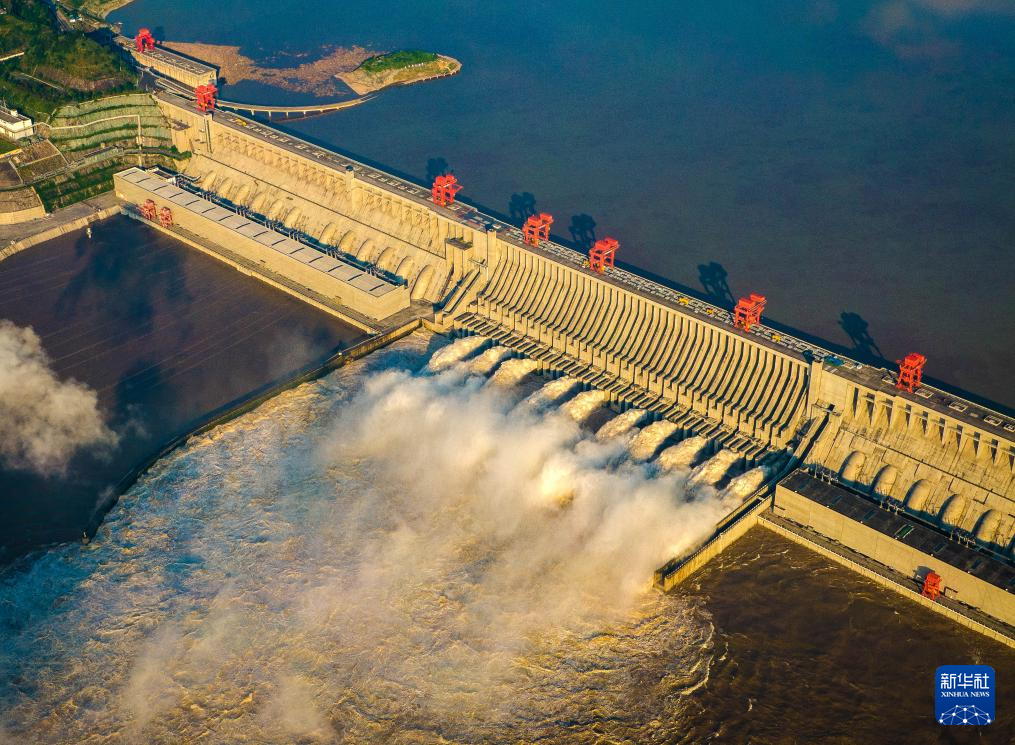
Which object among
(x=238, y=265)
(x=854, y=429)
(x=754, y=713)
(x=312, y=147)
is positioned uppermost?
(x=312, y=147)

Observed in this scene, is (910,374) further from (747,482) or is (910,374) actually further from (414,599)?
(414,599)

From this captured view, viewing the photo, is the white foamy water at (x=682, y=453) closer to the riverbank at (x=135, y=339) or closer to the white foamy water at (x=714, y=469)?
the white foamy water at (x=714, y=469)

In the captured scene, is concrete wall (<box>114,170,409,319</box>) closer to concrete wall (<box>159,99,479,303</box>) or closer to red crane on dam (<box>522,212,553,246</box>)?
concrete wall (<box>159,99,479,303</box>)

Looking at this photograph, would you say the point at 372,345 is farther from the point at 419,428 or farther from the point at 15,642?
the point at 15,642

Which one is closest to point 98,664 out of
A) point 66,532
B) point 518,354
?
point 66,532

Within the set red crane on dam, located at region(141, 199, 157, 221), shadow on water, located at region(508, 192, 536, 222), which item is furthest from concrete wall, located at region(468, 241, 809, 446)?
red crane on dam, located at region(141, 199, 157, 221)

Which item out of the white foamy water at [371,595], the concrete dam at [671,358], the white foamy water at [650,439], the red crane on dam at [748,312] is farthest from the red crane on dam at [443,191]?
the white foamy water at [650,439]
